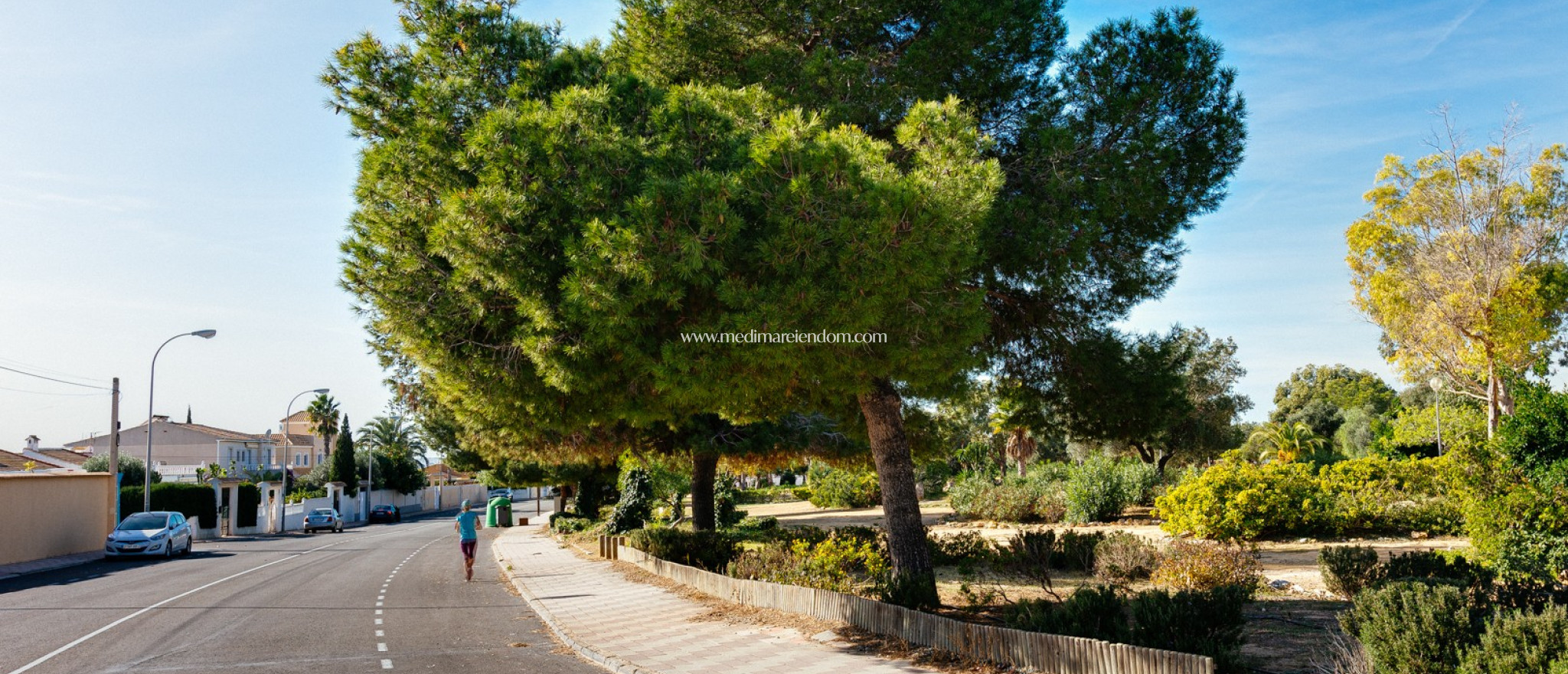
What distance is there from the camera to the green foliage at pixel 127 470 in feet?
147

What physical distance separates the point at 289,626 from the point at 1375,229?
108 feet

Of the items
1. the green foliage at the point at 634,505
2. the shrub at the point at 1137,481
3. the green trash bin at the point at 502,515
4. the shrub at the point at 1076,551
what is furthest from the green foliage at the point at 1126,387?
the green trash bin at the point at 502,515

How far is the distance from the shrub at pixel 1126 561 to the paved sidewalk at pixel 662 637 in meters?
5.66

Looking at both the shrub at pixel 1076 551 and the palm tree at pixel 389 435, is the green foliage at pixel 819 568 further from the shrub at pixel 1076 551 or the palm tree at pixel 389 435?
the palm tree at pixel 389 435

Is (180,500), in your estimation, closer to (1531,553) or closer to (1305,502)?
(1305,502)

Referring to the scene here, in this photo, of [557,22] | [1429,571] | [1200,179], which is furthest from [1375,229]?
[557,22]

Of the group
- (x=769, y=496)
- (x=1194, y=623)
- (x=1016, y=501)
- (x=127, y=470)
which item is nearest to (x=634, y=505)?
(x=1016, y=501)

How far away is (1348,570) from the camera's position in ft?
37.6

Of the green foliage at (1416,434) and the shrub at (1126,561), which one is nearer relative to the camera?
the shrub at (1126,561)

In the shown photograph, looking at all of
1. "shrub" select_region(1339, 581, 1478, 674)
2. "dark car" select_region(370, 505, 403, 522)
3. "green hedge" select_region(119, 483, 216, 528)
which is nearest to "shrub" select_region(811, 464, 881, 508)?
"green hedge" select_region(119, 483, 216, 528)

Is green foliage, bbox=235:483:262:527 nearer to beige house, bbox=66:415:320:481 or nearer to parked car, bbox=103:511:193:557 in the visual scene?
parked car, bbox=103:511:193:557

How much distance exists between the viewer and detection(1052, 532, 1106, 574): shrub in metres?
16.1

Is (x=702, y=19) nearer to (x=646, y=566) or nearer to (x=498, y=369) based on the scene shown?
(x=498, y=369)

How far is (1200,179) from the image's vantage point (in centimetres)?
1277
